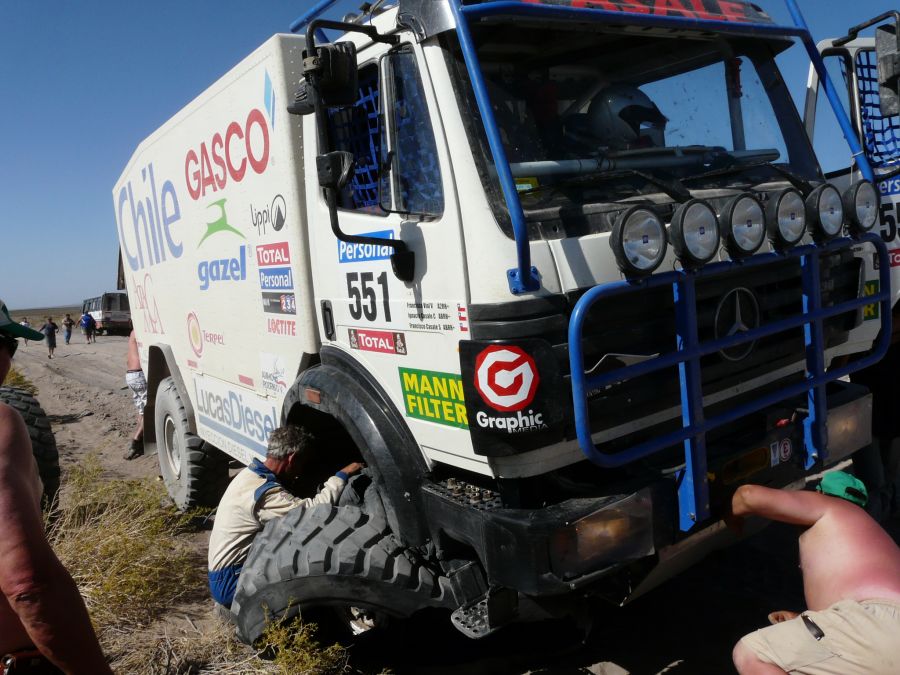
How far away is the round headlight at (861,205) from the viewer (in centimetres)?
316

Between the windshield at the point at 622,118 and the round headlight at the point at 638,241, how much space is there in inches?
8.6

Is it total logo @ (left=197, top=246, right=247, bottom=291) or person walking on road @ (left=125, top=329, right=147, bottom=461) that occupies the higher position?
total logo @ (left=197, top=246, right=247, bottom=291)

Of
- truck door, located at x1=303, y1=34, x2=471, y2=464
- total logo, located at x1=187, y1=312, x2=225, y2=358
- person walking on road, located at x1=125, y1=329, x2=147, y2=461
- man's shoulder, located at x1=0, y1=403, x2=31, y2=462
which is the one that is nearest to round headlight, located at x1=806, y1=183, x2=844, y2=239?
Answer: truck door, located at x1=303, y1=34, x2=471, y2=464

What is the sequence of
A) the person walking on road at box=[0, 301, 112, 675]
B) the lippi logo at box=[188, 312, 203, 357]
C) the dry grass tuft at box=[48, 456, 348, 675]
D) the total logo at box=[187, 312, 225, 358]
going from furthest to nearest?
the lippi logo at box=[188, 312, 203, 357], the total logo at box=[187, 312, 225, 358], the dry grass tuft at box=[48, 456, 348, 675], the person walking on road at box=[0, 301, 112, 675]

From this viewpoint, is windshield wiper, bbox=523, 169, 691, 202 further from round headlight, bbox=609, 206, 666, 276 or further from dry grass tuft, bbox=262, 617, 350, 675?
dry grass tuft, bbox=262, 617, 350, 675

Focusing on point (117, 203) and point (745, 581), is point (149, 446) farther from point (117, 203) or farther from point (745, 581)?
point (745, 581)

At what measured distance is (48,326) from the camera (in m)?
25.5

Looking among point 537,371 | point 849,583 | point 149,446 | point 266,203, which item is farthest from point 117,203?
point 849,583

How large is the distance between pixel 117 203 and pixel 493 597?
637 centimetres

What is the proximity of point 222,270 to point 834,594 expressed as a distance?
376cm

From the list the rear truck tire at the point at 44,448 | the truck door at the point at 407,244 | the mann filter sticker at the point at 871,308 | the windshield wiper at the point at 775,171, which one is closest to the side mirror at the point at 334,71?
the truck door at the point at 407,244

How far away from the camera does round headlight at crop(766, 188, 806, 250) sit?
9.20 ft

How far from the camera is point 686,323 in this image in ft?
8.62

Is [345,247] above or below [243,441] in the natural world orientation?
above
